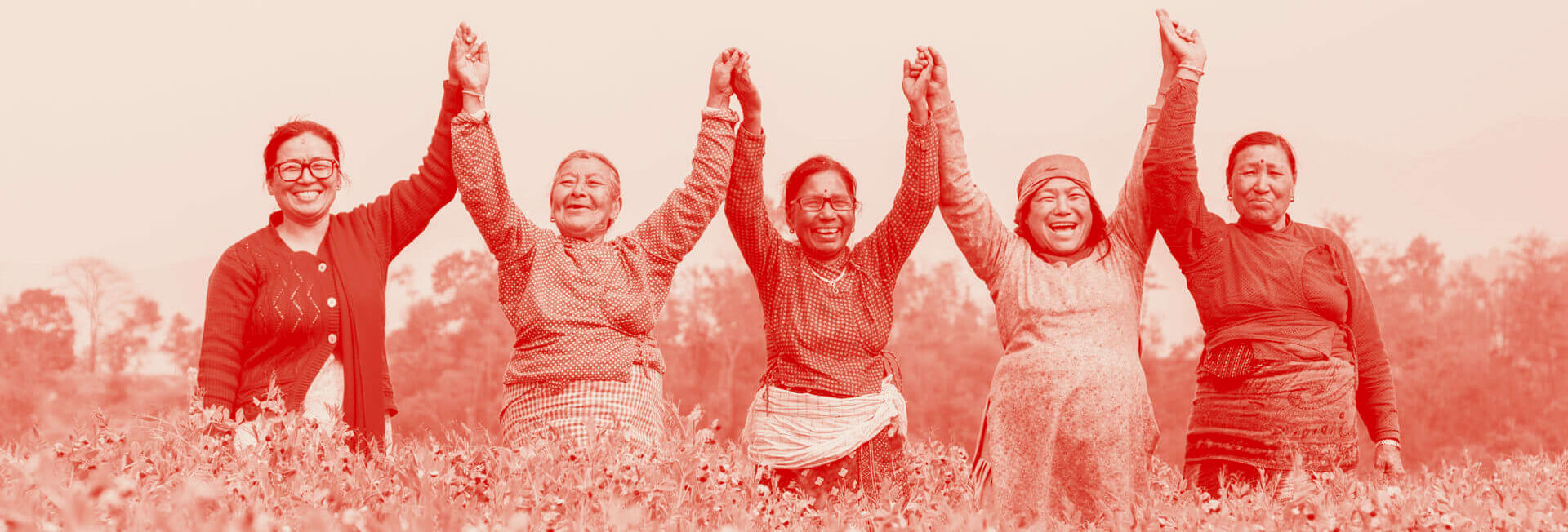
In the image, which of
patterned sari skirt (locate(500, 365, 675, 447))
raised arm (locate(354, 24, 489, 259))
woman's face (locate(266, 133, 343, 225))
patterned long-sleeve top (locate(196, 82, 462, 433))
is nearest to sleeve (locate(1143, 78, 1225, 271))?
patterned sari skirt (locate(500, 365, 675, 447))

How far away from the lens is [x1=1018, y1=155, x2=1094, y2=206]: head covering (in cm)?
571

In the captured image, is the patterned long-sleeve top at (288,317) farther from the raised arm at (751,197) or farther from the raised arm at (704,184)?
the raised arm at (751,197)

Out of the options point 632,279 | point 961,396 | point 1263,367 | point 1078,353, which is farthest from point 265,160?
point 961,396

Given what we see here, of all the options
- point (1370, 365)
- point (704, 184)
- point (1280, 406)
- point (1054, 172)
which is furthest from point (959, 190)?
point (1370, 365)

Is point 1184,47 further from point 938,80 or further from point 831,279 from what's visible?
point 831,279

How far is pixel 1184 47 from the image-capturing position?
219 inches

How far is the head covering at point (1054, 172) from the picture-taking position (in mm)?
5707

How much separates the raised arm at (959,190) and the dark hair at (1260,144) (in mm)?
1387

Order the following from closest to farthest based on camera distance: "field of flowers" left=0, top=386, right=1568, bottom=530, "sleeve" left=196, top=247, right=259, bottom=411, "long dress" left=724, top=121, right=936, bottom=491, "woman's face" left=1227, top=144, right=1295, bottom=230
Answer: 1. "field of flowers" left=0, top=386, right=1568, bottom=530
2. "sleeve" left=196, top=247, right=259, bottom=411
3. "long dress" left=724, top=121, right=936, bottom=491
4. "woman's face" left=1227, top=144, right=1295, bottom=230

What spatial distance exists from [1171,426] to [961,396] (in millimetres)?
5003

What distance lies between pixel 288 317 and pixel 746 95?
2161mm

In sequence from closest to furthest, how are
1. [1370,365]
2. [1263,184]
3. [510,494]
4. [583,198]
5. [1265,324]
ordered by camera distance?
[510,494] < [583,198] < [1265,324] < [1263,184] < [1370,365]

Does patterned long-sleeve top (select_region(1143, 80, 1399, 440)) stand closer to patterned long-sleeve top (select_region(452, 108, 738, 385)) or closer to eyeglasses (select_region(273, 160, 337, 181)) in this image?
patterned long-sleeve top (select_region(452, 108, 738, 385))

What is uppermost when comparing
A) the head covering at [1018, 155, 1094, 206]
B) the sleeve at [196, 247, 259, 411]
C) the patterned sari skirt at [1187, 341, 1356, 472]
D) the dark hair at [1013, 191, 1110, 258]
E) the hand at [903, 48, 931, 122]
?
the hand at [903, 48, 931, 122]
